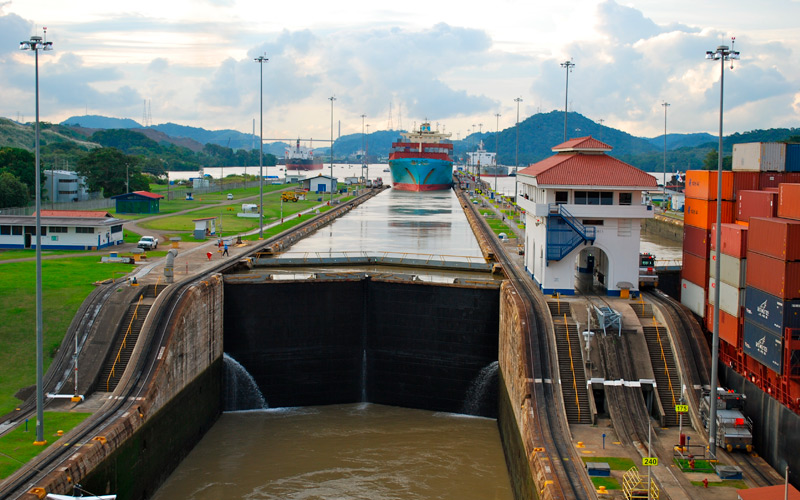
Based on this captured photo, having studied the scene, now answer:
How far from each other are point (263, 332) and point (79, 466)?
16.7m

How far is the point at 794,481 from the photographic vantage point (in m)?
23.7

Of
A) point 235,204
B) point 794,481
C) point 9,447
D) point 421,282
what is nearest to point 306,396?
point 421,282

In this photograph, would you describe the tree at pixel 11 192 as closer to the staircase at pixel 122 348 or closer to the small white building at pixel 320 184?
the staircase at pixel 122 348

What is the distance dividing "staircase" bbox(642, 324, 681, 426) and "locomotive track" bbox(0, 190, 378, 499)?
20306 mm

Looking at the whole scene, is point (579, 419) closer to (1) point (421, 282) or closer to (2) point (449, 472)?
(2) point (449, 472)

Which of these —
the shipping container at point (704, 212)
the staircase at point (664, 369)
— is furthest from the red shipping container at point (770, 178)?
the staircase at point (664, 369)

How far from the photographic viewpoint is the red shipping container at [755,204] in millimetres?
29141

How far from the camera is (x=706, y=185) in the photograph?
116ft

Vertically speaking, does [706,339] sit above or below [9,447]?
above

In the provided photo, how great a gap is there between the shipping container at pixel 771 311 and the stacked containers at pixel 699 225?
671 cm

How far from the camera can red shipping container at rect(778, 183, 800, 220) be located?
1061 inches

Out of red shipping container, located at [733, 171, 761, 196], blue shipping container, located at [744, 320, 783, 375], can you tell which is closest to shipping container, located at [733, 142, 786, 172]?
red shipping container, located at [733, 171, 761, 196]

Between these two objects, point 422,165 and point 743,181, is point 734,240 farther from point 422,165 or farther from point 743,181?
point 422,165

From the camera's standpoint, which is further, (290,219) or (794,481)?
(290,219)
